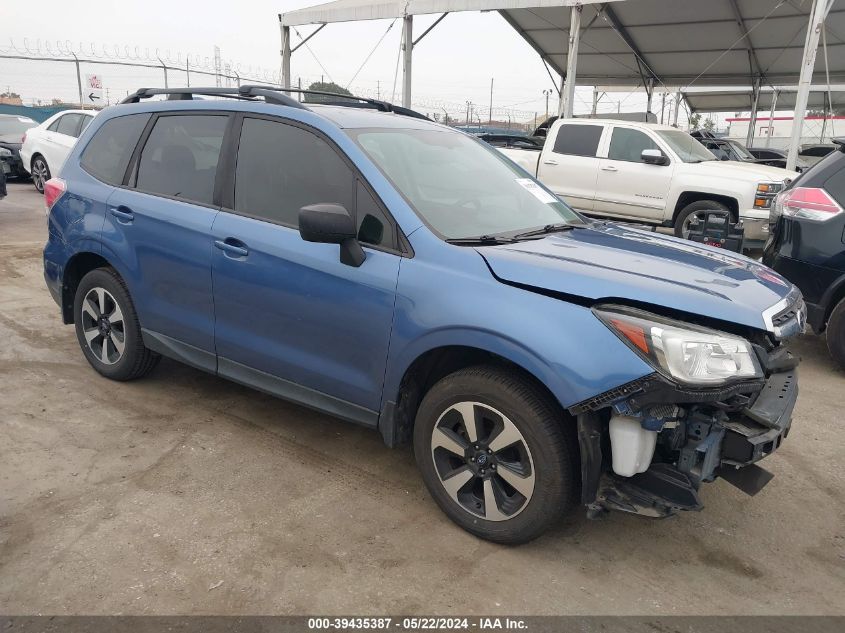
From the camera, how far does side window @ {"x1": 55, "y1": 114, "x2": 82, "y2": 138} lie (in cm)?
1147

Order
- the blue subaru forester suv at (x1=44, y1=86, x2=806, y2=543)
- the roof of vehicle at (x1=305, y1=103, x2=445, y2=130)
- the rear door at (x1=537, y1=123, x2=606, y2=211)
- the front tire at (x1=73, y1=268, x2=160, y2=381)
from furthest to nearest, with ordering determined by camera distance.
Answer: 1. the rear door at (x1=537, y1=123, x2=606, y2=211)
2. the front tire at (x1=73, y1=268, x2=160, y2=381)
3. the roof of vehicle at (x1=305, y1=103, x2=445, y2=130)
4. the blue subaru forester suv at (x1=44, y1=86, x2=806, y2=543)

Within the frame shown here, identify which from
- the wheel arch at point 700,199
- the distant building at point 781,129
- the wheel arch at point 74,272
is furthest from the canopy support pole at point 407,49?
the distant building at point 781,129

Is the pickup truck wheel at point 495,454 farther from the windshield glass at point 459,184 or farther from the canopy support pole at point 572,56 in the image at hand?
the canopy support pole at point 572,56

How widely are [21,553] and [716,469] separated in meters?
2.73

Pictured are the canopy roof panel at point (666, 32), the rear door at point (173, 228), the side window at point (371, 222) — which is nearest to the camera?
the side window at point (371, 222)

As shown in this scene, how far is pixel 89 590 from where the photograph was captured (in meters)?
2.43

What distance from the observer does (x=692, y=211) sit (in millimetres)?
9258

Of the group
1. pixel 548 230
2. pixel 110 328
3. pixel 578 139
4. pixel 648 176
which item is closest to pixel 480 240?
pixel 548 230

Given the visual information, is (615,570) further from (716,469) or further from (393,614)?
(393,614)

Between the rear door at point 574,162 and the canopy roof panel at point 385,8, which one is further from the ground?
the canopy roof panel at point 385,8

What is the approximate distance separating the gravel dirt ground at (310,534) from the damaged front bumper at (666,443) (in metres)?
0.39

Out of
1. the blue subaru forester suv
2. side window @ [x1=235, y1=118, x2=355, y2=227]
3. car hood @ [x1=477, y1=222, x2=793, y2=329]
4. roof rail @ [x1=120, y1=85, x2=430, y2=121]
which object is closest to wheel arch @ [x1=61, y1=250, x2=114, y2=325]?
the blue subaru forester suv

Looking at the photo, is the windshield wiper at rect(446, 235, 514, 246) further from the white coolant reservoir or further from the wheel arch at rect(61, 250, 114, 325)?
the wheel arch at rect(61, 250, 114, 325)

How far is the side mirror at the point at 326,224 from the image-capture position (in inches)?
110
